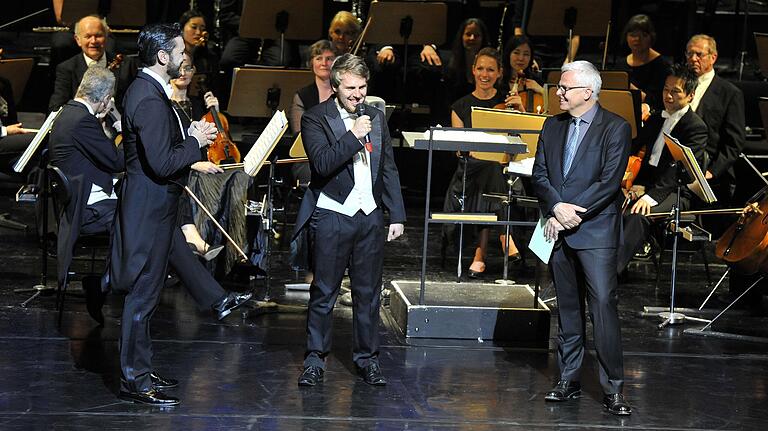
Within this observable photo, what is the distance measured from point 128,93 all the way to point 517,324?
2.40m

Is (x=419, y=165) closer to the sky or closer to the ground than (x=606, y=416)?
closer to the sky

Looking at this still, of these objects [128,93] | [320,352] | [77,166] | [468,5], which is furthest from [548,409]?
[468,5]

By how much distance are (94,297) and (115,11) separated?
4.53 meters

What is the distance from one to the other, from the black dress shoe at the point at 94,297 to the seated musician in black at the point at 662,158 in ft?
9.97

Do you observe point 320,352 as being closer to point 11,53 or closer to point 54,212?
point 54,212

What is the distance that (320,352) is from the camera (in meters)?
5.40

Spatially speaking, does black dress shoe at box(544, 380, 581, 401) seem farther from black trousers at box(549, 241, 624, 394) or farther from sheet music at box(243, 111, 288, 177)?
sheet music at box(243, 111, 288, 177)

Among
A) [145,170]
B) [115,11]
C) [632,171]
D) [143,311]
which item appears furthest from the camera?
[115,11]

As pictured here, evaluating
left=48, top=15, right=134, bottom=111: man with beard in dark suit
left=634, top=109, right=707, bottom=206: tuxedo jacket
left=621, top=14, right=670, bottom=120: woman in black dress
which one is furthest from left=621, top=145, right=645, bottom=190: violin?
left=48, top=15, right=134, bottom=111: man with beard in dark suit

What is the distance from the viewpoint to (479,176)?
25.9ft

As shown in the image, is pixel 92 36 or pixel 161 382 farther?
pixel 92 36

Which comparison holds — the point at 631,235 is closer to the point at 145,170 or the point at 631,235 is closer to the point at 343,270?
the point at 343,270

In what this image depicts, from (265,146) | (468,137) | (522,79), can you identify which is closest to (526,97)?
(522,79)

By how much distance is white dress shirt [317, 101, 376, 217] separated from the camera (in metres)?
5.27
